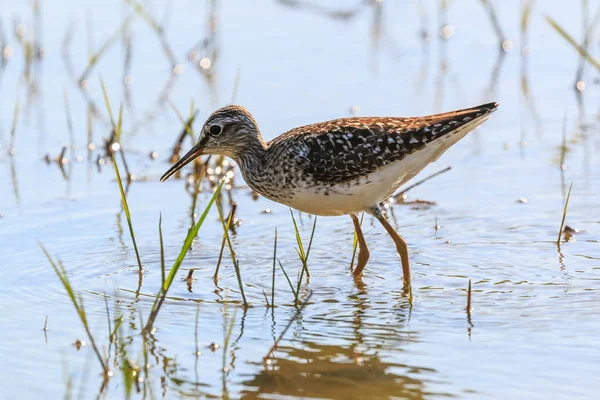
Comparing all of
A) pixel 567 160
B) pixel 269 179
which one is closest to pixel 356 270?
pixel 269 179

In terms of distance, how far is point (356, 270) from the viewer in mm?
9539

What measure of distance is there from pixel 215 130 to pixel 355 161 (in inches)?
58.4

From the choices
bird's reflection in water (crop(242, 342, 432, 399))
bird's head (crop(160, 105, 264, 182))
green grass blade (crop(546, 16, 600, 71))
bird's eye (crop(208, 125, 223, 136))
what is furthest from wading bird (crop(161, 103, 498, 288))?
green grass blade (crop(546, 16, 600, 71))

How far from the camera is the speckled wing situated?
9.45 m

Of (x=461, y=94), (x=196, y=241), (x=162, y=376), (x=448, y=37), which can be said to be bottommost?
(x=162, y=376)

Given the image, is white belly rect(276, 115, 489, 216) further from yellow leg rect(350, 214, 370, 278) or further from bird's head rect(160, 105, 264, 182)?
bird's head rect(160, 105, 264, 182)

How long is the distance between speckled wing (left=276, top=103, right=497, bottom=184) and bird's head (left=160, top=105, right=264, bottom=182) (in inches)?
20.9

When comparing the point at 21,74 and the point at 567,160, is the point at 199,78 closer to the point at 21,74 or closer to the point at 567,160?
the point at 21,74

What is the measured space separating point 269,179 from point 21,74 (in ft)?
21.4

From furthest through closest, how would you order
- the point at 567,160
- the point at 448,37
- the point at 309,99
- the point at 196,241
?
the point at 448,37 → the point at 309,99 → the point at 567,160 → the point at 196,241

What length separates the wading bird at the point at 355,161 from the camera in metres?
9.47

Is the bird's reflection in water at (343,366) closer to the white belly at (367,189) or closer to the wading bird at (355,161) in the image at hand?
the wading bird at (355,161)

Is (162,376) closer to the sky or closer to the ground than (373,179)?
closer to the ground

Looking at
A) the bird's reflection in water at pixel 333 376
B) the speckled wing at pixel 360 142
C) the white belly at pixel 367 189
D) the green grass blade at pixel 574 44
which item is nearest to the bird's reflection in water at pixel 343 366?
the bird's reflection in water at pixel 333 376
